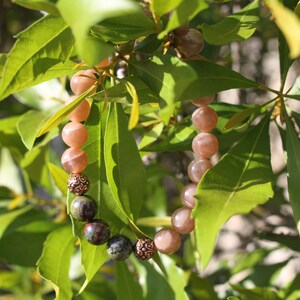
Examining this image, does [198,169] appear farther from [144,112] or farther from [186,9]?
[186,9]

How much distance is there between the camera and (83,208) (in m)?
0.66

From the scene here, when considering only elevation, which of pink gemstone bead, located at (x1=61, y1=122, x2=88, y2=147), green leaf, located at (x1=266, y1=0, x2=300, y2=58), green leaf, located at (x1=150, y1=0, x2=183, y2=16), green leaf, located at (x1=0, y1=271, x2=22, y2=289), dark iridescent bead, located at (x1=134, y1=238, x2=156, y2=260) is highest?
green leaf, located at (x1=266, y1=0, x2=300, y2=58)

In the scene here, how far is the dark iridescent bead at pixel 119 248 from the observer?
0.66 meters

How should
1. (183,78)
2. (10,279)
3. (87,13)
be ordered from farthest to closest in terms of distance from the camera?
(10,279)
(183,78)
(87,13)

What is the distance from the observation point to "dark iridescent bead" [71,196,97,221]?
2.16 ft

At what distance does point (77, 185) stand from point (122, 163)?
53 mm

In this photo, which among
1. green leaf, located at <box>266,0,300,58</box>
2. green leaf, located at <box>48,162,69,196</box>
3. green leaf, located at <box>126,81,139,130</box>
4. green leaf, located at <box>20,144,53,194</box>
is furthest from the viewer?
green leaf, located at <box>20,144,53,194</box>

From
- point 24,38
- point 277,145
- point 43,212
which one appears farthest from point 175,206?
point 24,38

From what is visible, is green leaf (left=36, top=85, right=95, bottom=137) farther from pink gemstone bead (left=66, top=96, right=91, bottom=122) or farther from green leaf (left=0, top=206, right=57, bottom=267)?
green leaf (left=0, top=206, right=57, bottom=267)

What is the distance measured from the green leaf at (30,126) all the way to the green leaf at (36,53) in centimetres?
9

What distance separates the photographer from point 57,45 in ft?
1.98

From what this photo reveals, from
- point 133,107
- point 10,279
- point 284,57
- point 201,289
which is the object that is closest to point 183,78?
point 133,107

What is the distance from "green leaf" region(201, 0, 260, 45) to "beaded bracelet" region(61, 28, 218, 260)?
0.04 m

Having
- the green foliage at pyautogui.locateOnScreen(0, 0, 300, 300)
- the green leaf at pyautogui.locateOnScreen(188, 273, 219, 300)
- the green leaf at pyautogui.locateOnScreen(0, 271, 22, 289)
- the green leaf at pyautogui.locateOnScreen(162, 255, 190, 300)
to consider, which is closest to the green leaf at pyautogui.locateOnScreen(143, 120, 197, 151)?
the green foliage at pyautogui.locateOnScreen(0, 0, 300, 300)
